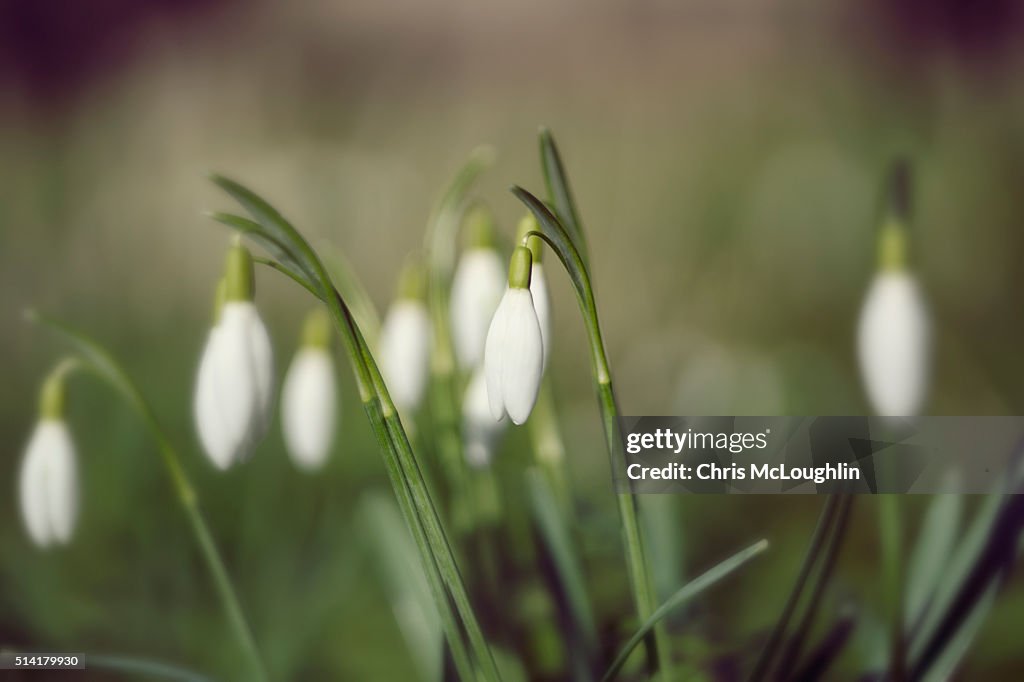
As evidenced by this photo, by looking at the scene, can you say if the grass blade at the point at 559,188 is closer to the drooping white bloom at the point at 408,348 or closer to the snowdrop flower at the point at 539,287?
the snowdrop flower at the point at 539,287

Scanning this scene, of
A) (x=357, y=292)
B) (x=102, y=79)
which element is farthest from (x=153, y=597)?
(x=102, y=79)

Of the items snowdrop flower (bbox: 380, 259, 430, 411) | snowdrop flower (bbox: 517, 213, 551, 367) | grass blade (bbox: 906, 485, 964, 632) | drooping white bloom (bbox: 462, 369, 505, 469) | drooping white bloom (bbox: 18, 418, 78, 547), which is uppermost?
snowdrop flower (bbox: 380, 259, 430, 411)

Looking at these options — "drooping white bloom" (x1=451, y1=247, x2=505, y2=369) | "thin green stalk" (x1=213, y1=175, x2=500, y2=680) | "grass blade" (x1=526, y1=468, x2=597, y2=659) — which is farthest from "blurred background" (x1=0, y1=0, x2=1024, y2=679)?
"thin green stalk" (x1=213, y1=175, x2=500, y2=680)

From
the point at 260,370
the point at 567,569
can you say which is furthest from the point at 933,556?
the point at 260,370

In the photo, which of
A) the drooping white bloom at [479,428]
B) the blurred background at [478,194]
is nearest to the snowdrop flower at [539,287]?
the drooping white bloom at [479,428]

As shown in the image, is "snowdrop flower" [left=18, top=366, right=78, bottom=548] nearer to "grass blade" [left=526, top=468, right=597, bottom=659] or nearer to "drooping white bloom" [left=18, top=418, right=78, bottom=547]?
"drooping white bloom" [left=18, top=418, right=78, bottom=547]

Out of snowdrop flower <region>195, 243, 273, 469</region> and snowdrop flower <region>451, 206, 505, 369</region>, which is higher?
snowdrop flower <region>451, 206, 505, 369</region>

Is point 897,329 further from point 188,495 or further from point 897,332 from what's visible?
point 188,495
